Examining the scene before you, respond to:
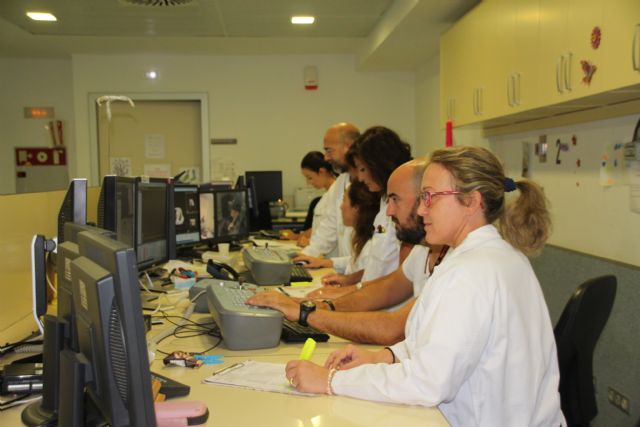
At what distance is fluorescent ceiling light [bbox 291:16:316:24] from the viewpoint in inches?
184

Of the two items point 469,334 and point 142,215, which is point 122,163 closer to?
point 142,215

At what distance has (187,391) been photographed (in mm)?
1285

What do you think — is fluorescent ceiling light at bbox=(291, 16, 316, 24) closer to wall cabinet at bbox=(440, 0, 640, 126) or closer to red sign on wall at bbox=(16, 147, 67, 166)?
wall cabinet at bbox=(440, 0, 640, 126)

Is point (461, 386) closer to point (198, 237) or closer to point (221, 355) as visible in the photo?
point (221, 355)

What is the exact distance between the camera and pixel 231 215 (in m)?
3.88

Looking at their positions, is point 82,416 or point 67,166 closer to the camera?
point 82,416

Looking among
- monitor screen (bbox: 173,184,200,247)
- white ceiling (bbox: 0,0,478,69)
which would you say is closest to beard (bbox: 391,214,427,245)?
monitor screen (bbox: 173,184,200,247)

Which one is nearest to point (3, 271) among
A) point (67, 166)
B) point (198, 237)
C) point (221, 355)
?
point (221, 355)

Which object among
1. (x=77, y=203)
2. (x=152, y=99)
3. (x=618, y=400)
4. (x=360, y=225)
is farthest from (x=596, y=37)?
(x=152, y=99)

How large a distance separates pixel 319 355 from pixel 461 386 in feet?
1.42

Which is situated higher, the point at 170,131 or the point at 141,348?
the point at 170,131

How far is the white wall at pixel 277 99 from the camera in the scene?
6.17 m

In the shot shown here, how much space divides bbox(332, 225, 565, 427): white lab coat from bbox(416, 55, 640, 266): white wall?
1.40 meters

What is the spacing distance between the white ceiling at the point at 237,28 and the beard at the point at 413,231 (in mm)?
2108
